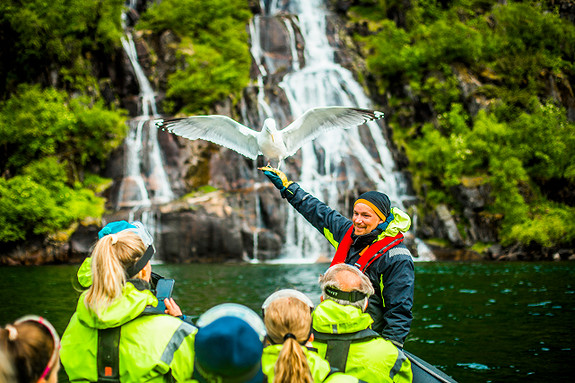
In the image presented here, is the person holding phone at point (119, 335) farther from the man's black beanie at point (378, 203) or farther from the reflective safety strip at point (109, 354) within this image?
the man's black beanie at point (378, 203)

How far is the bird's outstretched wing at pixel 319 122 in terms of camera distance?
23.5 feet

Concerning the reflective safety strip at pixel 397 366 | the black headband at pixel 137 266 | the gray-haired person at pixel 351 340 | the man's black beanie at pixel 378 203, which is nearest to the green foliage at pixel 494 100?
the man's black beanie at pixel 378 203

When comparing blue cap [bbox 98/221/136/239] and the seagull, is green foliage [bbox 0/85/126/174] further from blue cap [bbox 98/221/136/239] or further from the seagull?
blue cap [bbox 98/221/136/239]

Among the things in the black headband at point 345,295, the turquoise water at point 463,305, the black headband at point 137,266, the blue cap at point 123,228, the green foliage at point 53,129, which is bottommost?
the turquoise water at point 463,305

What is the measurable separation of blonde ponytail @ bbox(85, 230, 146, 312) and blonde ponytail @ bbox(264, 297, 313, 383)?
2.99 ft

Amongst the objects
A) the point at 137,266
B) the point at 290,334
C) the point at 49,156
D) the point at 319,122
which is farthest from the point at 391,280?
the point at 49,156

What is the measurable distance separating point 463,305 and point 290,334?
35.8ft

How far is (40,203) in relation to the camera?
25547 mm

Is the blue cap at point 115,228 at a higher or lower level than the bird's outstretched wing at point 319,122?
lower

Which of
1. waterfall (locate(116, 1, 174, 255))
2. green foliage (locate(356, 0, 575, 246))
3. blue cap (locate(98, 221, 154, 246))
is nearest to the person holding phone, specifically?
blue cap (locate(98, 221, 154, 246))

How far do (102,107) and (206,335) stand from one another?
1256 inches

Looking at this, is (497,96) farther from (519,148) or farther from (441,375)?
(441,375)

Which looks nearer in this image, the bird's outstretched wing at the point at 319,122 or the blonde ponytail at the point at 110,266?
the blonde ponytail at the point at 110,266

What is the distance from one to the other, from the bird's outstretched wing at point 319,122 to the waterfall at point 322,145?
→ 60.1 feet
